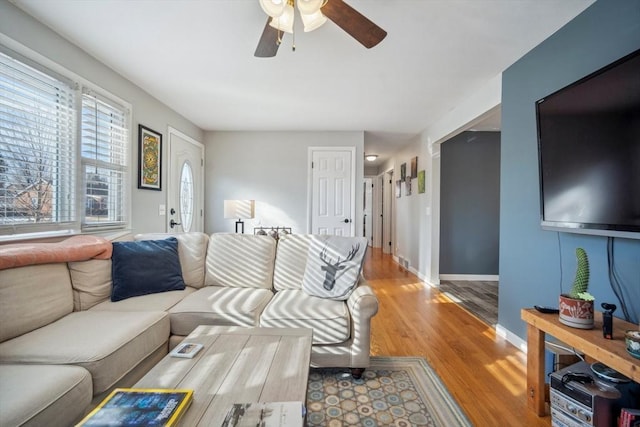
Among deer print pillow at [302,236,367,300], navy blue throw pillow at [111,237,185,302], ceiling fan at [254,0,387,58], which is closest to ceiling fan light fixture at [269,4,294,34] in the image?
ceiling fan at [254,0,387,58]

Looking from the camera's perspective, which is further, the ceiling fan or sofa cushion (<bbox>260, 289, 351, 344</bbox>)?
sofa cushion (<bbox>260, 289, 351, 344</bbox>)

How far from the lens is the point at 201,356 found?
1.27 metres

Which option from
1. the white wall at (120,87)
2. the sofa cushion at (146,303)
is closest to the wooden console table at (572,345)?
the sofa cushion at (146,303)

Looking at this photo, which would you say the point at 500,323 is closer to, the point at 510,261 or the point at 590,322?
the point at 510,261

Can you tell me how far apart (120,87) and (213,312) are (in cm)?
242

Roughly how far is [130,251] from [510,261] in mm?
3073

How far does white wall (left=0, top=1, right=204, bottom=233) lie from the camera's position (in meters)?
1.85

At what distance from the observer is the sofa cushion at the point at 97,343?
1.29m

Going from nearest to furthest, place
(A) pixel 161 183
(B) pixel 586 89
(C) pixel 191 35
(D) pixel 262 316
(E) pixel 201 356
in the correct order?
1. (E) pixel 201 356
2. (B) pixel 586 89
3. (D) pixel 262 316
4. (C) pixel 191 35
5. (A) pixel 161 183

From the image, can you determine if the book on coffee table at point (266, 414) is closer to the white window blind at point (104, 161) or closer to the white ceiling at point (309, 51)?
the white ceiling at point (309, 51)

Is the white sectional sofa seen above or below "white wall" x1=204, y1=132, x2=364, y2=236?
below

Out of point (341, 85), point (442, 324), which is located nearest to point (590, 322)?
point (442, 324)

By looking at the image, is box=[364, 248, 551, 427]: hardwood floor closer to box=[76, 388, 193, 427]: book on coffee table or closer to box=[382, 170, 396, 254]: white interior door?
box=[76, 388, 193, 427]: book on coffee table

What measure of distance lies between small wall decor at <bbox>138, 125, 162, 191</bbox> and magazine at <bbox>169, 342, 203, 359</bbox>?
2369mm
